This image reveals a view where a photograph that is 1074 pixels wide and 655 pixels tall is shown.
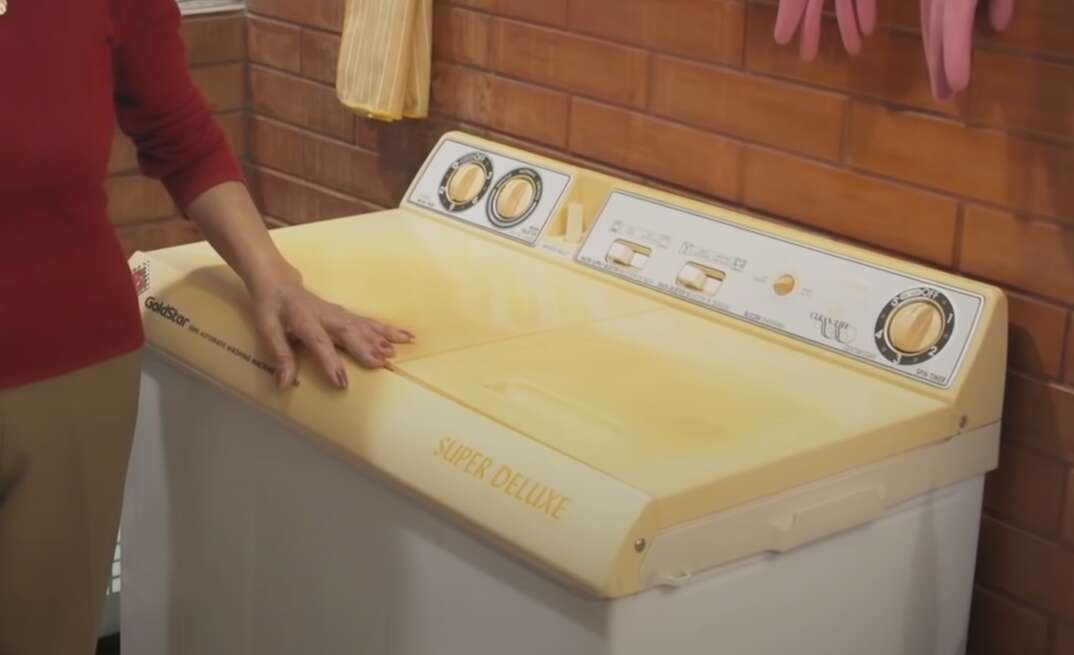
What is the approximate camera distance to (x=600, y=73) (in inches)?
73.4

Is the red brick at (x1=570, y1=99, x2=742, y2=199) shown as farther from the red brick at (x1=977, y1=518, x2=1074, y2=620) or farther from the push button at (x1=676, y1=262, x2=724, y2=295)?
the red brick at (x1=977, y1=518, x2=1074, y2=620)

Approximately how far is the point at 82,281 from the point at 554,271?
1.92 feet

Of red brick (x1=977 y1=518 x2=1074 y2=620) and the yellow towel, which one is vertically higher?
the yellow towel

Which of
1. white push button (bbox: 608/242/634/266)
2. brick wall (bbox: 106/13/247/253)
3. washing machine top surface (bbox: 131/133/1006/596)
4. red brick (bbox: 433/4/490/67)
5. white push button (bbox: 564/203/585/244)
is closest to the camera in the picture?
washing machine top surface (bbox: 131/133/1006/596)

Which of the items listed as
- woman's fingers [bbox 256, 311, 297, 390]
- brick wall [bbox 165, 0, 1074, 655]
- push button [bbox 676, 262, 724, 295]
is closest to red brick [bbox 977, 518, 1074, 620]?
brick wall [bbox 165, 0, 1074, 655]

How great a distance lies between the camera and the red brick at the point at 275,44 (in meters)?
2.33

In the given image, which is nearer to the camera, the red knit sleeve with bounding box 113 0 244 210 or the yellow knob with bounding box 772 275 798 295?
the red knit sleeve with bounding box 113 0 244 210

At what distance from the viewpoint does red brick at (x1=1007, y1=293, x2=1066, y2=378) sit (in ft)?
4.78

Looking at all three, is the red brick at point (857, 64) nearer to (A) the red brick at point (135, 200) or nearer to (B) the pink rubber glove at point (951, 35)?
(B) the pink rubber glove at point (951, 35)

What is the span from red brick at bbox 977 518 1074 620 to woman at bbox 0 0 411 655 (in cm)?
62

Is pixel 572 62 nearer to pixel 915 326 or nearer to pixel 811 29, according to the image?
pixel 811 29

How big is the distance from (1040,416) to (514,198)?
68 cm

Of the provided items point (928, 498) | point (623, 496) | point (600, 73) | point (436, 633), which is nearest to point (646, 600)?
point (623, 496)

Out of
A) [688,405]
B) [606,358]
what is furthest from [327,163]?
[688,405]
